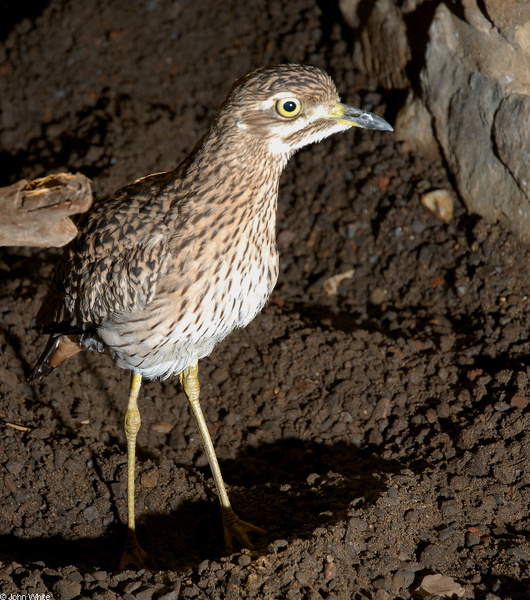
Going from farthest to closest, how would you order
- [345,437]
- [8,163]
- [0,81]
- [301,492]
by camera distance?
1. [0,81]
2. [8,163]
3. [345,437]
4. [301,492]

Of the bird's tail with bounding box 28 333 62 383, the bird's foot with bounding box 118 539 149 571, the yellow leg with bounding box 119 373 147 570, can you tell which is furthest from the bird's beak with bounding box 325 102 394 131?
the bird's foot with bounding box 118 539 149 571

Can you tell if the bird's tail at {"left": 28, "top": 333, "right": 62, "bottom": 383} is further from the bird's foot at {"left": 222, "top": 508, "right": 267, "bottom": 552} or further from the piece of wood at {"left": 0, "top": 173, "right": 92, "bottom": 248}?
the bird's foot at {"left": 222, "top": 508, "right": 267, "bottom": 552}

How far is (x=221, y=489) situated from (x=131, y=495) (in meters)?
0.41

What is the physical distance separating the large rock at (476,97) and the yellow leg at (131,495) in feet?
7.50

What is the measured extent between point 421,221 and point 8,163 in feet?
9.70

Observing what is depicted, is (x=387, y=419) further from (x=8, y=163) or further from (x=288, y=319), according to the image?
(x=8, y=163)

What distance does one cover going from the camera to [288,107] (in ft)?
8.82

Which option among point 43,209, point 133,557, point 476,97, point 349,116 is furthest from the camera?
point 476,97

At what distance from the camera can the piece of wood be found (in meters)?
2.51

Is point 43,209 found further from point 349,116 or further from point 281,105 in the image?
point 349,116

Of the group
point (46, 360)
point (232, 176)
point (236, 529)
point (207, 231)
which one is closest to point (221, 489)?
point (236, 529)

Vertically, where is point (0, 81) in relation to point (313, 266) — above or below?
above

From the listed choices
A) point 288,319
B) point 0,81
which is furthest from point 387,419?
point 0,81

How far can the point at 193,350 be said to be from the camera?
3.01m
